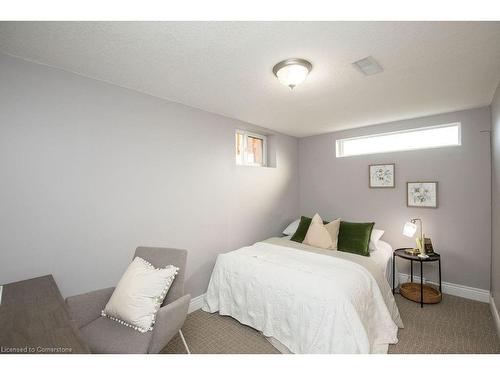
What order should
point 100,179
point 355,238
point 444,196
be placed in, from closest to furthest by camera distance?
point 100,179 → point 355,238 → point 444,196

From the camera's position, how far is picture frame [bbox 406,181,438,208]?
124 inches

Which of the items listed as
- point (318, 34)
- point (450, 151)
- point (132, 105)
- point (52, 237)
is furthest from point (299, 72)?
point (450, 151)

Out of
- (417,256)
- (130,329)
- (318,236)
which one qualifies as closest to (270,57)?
(130,329)

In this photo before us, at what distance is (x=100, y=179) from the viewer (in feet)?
6.82

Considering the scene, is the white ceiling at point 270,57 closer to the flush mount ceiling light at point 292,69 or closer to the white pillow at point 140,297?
the flush mount ceiling light at point 292,69

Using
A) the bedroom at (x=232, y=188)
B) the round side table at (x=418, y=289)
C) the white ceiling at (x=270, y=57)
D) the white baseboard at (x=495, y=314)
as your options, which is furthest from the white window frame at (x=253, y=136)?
the white baseboard at (x=495, y=314)

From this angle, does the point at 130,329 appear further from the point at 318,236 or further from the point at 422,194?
the point at 422,194

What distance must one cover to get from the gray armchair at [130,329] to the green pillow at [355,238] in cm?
216

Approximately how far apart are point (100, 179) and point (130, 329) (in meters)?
1.29

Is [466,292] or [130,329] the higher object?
[130,329]

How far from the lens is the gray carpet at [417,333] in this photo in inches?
80.1

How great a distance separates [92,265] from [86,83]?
63.0 inches

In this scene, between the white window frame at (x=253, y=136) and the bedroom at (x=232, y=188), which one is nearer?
the bedroom at (x=232, y=188)

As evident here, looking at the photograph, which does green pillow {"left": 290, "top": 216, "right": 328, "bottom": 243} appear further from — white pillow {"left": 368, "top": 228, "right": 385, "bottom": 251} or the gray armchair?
the gray armchair
